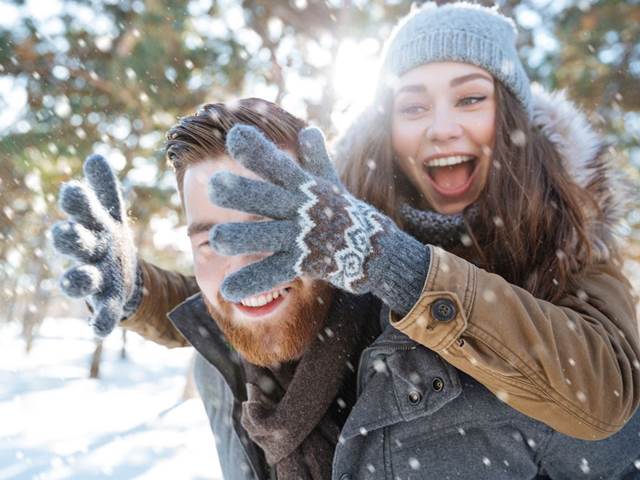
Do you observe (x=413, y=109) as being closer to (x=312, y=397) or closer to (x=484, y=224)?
(x=484, y=224)

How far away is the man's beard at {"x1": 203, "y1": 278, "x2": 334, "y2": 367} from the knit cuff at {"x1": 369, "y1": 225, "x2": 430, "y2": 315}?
1.49 feet

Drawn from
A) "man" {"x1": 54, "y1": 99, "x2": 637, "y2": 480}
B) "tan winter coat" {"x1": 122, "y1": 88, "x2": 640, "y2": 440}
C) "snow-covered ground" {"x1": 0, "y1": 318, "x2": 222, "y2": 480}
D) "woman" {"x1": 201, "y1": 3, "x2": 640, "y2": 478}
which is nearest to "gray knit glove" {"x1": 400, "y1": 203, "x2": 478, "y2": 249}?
"woman" {"x1": 201, "y1": 3, "x2": 640, "y2": 478}

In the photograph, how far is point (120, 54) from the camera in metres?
3.90

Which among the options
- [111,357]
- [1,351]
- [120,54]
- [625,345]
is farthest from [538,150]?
[111,357]

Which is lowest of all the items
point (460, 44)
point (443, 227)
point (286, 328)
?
point (286, 328)

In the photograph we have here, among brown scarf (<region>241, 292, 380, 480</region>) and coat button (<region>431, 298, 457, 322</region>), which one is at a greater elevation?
coat button (<region>431, 298, 457, 322</region>)

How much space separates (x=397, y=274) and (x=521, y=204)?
0.74m

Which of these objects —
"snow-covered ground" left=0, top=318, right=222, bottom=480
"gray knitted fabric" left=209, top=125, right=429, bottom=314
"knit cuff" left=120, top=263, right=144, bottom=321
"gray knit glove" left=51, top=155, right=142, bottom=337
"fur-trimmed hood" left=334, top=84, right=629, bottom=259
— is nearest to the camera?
"gray knitted fabric" left=209, top=125, right=429, bottom=314

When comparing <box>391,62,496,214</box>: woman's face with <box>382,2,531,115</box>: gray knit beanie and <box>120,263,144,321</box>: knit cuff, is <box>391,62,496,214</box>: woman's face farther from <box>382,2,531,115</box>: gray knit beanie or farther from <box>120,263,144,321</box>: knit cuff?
<box>120,263,144,321</box>: knit cuff

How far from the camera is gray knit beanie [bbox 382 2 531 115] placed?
1.75m

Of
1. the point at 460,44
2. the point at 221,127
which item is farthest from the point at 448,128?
the point at 221,127

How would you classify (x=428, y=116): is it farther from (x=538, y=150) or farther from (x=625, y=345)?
(x=625, y=345)

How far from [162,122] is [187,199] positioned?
10.7 feet

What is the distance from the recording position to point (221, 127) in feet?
4.87
